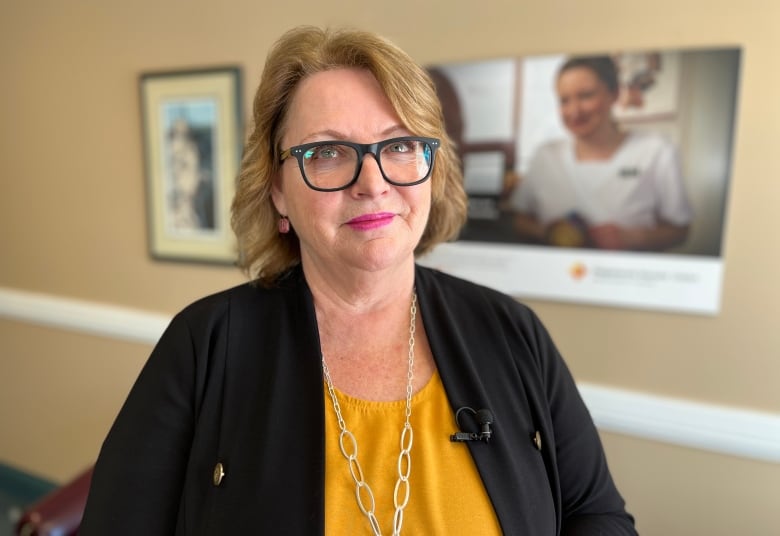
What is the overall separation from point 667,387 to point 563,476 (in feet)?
2.30

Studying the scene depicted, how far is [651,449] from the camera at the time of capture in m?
1.60

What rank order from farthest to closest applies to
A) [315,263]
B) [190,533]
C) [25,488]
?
[25,488]
[315,263]
[190,533]

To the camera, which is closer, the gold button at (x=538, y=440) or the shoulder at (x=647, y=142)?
the gold button at (x=538, y=440)

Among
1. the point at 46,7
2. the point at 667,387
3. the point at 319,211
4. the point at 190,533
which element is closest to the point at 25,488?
the point at 46,7

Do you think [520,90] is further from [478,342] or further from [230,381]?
[230,381]

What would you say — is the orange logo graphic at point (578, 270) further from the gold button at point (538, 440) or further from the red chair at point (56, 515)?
the red chair at point (56, 515)

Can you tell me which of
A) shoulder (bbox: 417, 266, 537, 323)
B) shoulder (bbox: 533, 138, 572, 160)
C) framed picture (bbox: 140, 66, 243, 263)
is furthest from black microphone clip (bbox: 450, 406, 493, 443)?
framed picture (bbox: 140, 66, 243, 263)

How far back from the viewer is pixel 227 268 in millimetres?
2146

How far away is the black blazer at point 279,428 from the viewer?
0.87 metres

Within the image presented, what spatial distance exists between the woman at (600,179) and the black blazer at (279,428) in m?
0.60

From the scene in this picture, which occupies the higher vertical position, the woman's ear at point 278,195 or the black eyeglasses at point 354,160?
the black eyeglasses at point 354,160

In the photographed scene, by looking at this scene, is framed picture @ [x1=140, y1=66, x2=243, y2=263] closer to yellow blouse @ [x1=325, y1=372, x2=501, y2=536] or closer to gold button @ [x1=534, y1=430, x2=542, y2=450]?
yellow blouse @ [x1=325, y1=372, x2=501, y2=536]

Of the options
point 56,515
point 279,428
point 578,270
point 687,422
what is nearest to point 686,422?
point 687,422

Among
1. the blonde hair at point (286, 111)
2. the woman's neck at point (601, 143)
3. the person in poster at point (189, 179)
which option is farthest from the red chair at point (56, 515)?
the woman's neck at point (601, 143)
